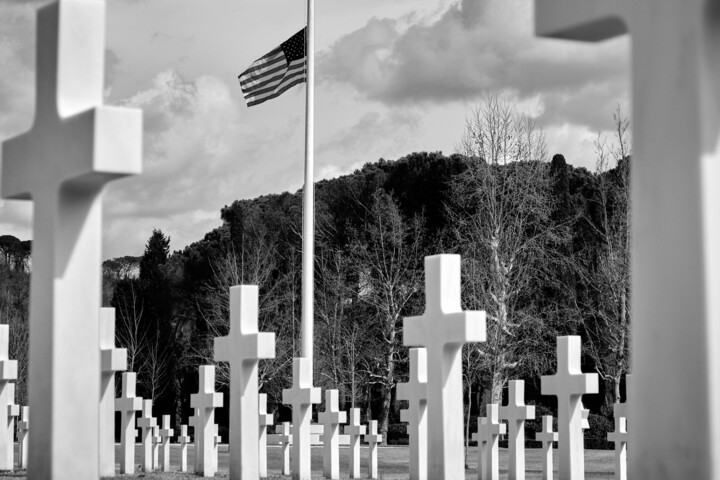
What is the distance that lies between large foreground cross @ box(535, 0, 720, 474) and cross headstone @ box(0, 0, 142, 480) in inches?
84.5

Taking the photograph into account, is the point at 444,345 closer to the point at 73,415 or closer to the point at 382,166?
the point at 73,415

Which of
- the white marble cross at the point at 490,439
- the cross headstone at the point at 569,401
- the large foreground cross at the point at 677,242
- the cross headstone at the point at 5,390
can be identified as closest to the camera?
the large foreground cross at the point at 677,242

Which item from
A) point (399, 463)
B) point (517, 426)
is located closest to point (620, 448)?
point (517, 426)

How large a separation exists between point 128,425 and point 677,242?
12.5m

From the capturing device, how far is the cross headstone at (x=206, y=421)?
1312 cm

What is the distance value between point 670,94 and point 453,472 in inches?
208

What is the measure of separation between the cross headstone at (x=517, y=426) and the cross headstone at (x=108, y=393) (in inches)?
201

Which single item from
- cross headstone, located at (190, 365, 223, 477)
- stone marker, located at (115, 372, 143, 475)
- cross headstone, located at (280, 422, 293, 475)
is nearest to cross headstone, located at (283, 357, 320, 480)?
cross headstone, located at (190, 365, 223, 477)

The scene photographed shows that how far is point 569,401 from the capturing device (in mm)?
11109

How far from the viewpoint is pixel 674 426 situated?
372cm

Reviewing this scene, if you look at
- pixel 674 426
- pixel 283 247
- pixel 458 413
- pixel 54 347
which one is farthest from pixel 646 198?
pixel 283 247

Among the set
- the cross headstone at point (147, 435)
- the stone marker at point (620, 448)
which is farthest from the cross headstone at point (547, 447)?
the cross headstone at point (147, 435)

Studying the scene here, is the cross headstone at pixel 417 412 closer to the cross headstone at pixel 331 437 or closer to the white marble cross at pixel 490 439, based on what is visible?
the cross headstone at pixel 331 437

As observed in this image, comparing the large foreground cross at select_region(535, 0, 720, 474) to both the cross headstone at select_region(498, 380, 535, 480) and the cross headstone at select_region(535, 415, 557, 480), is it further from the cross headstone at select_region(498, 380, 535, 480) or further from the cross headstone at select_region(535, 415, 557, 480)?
the cross headstone at select_region(535, 415, 557, 480)
